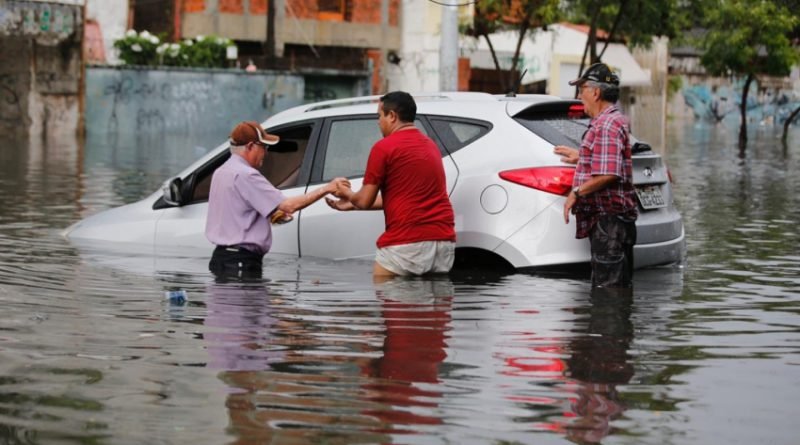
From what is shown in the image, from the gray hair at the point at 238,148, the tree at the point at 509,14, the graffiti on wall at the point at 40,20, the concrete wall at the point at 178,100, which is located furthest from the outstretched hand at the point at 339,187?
the graffiti on wall at the point at 40,20

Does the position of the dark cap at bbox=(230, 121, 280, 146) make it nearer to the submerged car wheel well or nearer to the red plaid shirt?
the submerged car wheel well

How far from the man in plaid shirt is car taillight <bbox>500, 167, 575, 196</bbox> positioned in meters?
0.09

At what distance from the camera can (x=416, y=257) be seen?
902 centimetres

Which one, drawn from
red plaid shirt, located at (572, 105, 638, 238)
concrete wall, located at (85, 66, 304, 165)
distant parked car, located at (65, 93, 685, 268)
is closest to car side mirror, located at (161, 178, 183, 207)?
distant parked car, located at (65, 93, 685, 268)

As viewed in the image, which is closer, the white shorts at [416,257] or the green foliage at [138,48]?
the white shorts at [416,257]

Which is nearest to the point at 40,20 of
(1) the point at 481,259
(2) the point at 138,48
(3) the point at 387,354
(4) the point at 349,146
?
(2) the point at 138,48

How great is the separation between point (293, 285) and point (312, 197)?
3.36 feet

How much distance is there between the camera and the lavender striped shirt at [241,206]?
9180 millimetres

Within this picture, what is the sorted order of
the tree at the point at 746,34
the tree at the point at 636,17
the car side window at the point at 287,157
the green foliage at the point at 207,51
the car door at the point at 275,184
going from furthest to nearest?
the tree at the point at 746,34 < the green foliage at the point at 207,51 < the tree at the point at 636,17 < the car side window at the point at 287,157 < the car door at the point at 275,184

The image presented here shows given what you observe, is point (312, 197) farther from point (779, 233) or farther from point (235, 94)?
point (235, 94)

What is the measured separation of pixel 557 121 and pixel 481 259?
0.99 meters

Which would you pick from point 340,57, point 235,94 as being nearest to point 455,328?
point 235,94

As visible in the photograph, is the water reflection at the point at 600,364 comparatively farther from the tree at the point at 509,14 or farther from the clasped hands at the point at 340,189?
the tree at the point at 509,14

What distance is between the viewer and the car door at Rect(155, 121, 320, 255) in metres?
10.2
